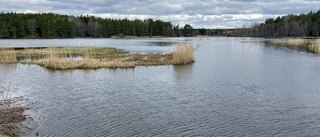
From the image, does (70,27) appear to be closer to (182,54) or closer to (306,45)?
(306,45)

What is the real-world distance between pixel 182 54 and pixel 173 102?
16.6 metres

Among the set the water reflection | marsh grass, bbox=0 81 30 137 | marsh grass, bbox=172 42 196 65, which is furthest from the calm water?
marsh grass, bbox=172 42 196 65

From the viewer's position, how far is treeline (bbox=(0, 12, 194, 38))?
4129 inches

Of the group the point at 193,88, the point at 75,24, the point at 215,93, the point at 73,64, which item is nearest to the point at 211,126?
the point at 215,93

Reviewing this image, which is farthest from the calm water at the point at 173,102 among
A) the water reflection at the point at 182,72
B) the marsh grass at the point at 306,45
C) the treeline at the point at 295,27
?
the treeline at the point at 295,27

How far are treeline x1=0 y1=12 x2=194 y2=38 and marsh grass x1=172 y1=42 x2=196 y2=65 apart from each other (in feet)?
284

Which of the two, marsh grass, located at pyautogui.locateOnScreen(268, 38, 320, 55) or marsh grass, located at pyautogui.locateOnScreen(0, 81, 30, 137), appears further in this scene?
marsh grass, located at pyautogui.locateOnScreen(268, 38, 320, 55)

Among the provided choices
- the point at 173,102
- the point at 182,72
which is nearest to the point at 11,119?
the point at 173,102

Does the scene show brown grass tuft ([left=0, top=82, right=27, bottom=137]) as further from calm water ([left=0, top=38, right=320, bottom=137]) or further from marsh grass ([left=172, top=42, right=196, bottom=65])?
marsh grass ([left=172, top=42, right=196, bottom=65])

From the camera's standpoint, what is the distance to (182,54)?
31.2 metres

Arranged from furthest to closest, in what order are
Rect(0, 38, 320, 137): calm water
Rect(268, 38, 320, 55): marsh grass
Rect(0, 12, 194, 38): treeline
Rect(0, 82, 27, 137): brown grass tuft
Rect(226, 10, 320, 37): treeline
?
Rect(226, 10, 320, 37): treeline
Rect(0, 12, 194, 38): treeline
Rect(268, 38, 320, 55): marsh grass
Rect(0, 38, 320, 137): calm water
Rect(0, 82, 27, 137): brown grass tuft

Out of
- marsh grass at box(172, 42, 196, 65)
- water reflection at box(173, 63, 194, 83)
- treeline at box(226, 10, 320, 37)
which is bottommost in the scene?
water reflection at box(173, 63, 194, 83)

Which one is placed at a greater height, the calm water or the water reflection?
the water reflection

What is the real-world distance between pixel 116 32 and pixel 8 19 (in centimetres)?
4646
